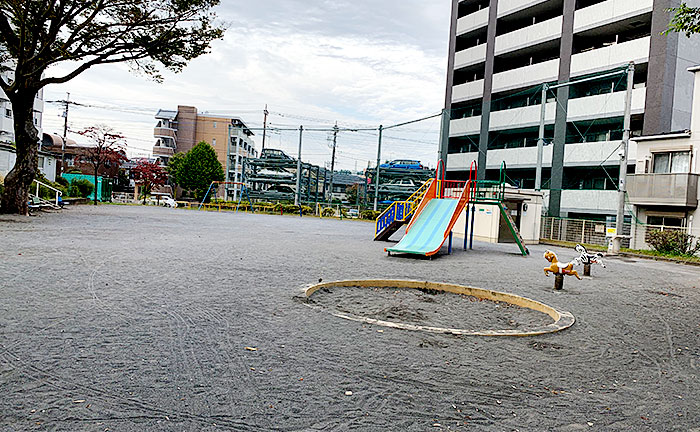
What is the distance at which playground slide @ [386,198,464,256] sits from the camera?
1186 cm

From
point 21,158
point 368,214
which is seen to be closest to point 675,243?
point 368,214

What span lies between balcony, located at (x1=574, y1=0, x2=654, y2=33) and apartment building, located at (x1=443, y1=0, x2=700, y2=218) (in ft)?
0.16

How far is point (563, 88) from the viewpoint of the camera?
95.3ft

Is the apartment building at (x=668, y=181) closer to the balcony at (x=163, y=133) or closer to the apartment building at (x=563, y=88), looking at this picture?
the apartment building at (x=563, y=88)

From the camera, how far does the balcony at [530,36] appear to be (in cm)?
2949

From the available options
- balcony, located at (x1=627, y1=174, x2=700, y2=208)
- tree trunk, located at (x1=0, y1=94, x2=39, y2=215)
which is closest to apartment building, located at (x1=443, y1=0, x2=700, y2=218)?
balcony, located at (x1=627, y1=174, x2=700, y2=208)

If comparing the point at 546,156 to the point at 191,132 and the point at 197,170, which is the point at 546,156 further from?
the point at 191,132

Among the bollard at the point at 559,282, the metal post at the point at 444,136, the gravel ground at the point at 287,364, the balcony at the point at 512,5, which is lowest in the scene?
the gravel ground at the point at 287,364

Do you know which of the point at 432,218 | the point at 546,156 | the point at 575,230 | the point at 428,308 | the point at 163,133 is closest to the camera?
the point at 428,308

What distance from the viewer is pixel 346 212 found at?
126ft

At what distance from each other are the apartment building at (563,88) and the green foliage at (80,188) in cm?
2540

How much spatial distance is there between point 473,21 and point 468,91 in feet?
15.7

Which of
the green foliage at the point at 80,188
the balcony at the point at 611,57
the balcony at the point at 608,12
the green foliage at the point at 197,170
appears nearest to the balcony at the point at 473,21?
the balcony at the point at 608,12

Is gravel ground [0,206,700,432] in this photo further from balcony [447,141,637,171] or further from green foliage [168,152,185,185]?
green foliage [168,152,185,185]
